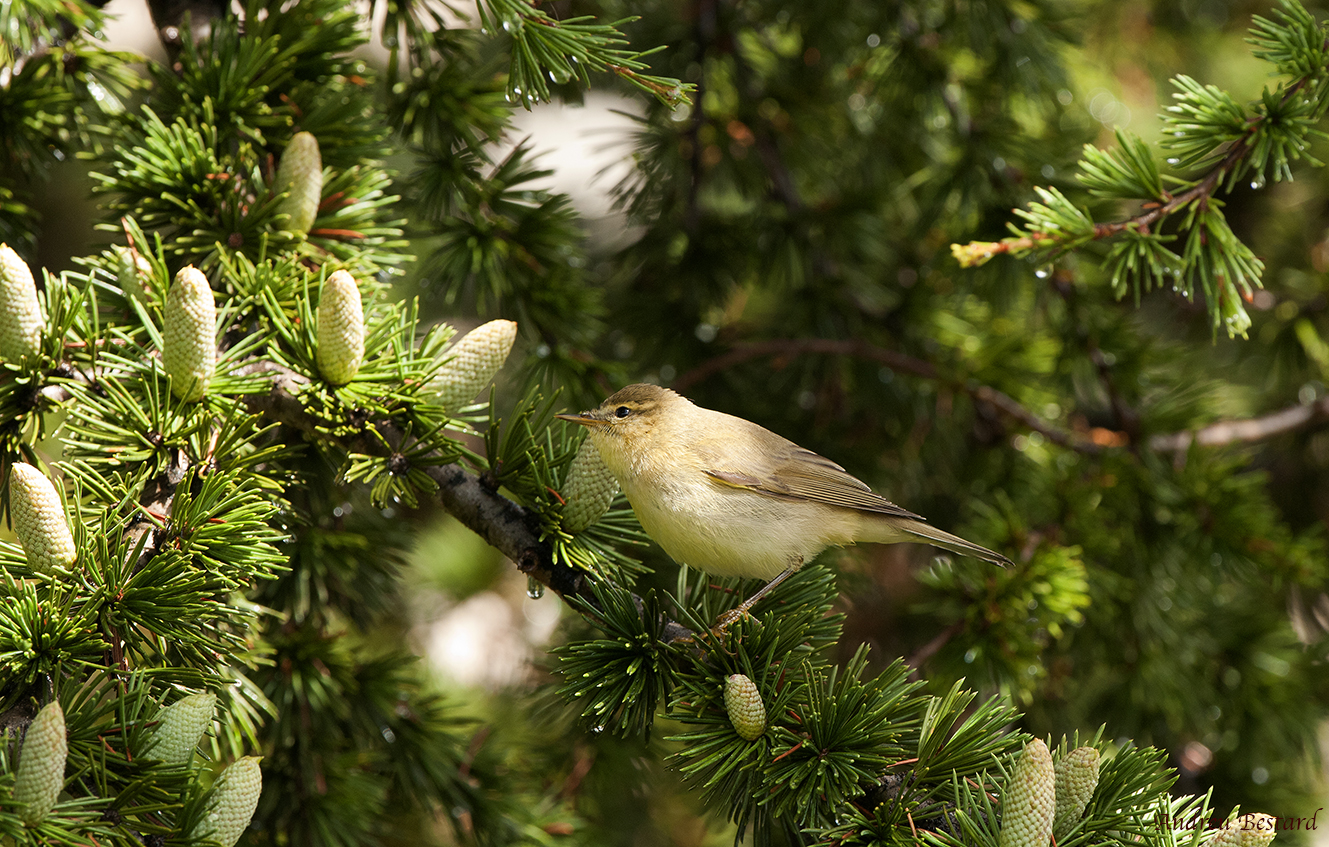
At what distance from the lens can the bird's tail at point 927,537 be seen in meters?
2.63

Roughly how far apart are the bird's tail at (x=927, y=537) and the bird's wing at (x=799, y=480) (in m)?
0.05

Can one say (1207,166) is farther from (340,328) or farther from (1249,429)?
(340,328)

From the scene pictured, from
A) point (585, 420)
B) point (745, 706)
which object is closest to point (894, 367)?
point (585, 420)

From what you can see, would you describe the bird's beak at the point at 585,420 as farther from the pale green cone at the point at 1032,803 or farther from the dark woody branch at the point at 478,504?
the pale green cone at the point at 1032,803

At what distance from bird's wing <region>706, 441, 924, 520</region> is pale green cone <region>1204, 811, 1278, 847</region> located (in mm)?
1240

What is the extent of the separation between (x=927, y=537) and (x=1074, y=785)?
1176 millimetres

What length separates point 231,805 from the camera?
156 cm

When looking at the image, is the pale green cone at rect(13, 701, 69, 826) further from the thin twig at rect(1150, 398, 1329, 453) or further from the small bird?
the thin twig at rect(1150, 398, 1329, 453)

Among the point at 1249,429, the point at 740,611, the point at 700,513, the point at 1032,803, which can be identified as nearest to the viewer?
the point at 1032,803

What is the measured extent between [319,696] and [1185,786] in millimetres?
2933

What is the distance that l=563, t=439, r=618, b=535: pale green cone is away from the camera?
2.10m

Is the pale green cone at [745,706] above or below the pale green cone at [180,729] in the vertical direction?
below

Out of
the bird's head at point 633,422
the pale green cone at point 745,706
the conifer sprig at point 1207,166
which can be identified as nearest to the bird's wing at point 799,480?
the bird's head at point 633,422

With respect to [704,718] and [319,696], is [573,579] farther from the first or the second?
[319,696]
